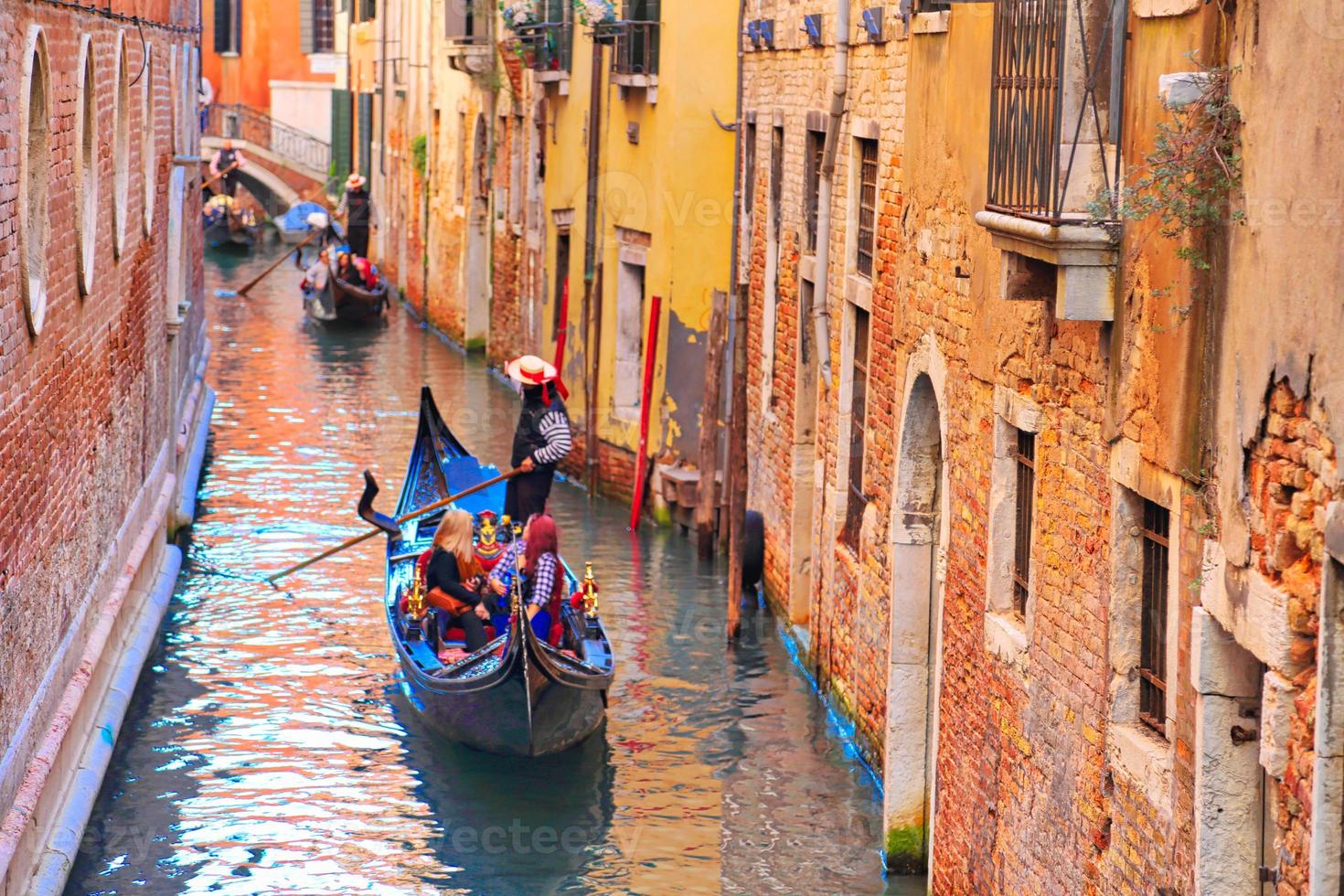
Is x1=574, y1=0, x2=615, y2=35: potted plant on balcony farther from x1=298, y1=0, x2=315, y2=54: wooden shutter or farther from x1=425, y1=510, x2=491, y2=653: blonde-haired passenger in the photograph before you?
x1=298, y1=0, x2=315, y2=54: wooden shutter

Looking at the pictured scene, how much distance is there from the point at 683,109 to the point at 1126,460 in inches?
340

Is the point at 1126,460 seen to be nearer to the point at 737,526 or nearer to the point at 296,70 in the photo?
the point at 737,526

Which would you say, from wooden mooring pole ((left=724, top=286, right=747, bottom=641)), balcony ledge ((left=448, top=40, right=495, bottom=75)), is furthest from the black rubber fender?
balcony ledge ((left=448, top=40, right=495, bottom=75))

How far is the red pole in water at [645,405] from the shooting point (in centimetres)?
1380

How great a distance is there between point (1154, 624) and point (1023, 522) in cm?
124

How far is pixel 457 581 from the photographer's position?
9.53 m

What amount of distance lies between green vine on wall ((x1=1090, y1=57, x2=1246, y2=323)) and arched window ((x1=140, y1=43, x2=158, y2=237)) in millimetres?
7891

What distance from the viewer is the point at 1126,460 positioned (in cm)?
512

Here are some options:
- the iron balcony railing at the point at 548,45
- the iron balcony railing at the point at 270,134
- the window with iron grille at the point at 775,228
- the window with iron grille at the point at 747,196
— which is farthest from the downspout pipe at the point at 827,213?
the iron balcony railing at the point at 270,134

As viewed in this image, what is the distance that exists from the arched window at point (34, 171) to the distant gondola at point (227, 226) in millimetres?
28901

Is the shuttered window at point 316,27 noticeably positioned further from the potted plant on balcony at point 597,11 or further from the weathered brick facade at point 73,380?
the weathered brick facade at point 73,380

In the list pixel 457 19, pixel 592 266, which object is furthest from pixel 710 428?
pixel 457 19

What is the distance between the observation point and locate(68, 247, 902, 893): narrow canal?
784 cm

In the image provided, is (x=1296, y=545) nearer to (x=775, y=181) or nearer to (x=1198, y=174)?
(x=1198, y=174)
